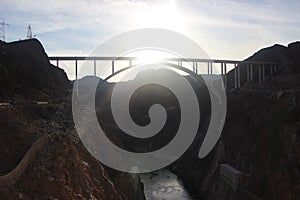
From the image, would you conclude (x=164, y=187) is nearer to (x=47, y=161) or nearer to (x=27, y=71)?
(x=27, y=71)

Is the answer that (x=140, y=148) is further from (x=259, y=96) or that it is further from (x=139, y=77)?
(x=139, y=77)

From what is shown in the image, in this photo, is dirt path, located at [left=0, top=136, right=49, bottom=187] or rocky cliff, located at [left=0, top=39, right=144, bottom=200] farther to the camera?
rocky cliff, located at [left=0, top=39, right=144, bottom=200]

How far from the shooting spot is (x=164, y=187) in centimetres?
4662

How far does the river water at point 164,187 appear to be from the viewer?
4183 cm

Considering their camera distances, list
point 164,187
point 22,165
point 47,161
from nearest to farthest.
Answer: point 22,165 < point 47,161 < point 164,187

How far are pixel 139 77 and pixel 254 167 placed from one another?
81.4 m

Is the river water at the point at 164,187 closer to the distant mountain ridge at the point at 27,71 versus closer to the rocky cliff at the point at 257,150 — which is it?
the rocky cliff at the point at 257,150

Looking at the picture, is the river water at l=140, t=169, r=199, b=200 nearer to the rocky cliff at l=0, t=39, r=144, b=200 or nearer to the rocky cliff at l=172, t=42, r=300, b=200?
the rocky cliff at l=172, t=42, r=300, b=200

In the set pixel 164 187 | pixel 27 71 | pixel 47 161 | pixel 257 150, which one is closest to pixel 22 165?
pixel 47 161

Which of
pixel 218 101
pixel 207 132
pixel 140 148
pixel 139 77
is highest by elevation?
pixel 139 77

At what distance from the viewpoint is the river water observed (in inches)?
1647

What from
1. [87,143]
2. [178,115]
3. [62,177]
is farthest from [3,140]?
[178,115]

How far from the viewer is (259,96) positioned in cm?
4647

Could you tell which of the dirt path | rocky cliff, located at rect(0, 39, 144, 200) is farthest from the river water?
the dirt path
